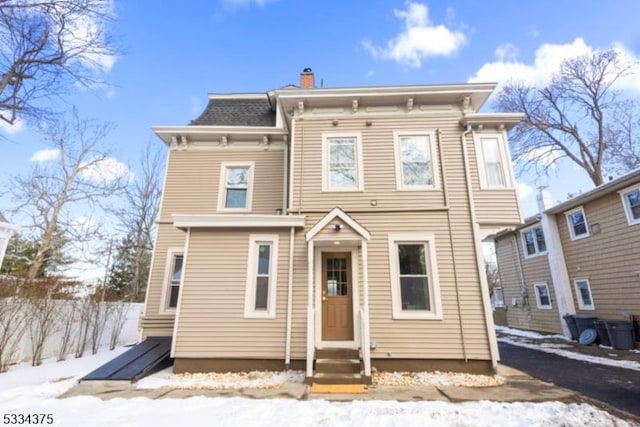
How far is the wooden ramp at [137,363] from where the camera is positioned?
17.5 feet

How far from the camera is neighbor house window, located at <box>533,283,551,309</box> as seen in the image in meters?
11.9

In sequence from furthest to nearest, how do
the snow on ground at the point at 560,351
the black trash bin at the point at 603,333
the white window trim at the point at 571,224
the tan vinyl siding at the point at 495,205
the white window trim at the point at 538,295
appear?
1. the white window trim at the point at 538,295
2. the white window trim at the point at 571,224
3. the black trash bin at the point at 603,333
4. the snow on ground at the point at 560,351
5. the tan vinyl siding at the point at 495,205

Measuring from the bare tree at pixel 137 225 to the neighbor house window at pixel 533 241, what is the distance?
64.0 feet

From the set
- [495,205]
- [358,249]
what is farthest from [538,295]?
[358,249]

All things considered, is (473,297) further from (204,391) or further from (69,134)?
(69,134)

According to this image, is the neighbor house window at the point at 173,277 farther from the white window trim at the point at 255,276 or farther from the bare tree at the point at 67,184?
the bare tree at the point at 67,184

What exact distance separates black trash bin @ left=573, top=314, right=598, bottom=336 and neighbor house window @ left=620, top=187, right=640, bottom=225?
3.39 meters

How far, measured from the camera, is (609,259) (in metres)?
9.28

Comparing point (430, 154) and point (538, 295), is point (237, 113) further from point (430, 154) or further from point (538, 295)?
point (538, 295)

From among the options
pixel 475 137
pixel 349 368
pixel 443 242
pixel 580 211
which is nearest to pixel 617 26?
pixel 580 211

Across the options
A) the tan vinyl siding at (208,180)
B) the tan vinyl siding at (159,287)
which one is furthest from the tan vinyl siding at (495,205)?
the tan vinyl siding at (159,287)

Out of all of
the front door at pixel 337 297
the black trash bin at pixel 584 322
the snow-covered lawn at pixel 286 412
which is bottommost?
the snow-covered lawn at pixel 286 412

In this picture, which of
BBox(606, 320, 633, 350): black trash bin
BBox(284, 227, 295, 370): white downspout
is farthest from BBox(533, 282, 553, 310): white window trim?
BBox(284, 227, 295, 370): white downspout

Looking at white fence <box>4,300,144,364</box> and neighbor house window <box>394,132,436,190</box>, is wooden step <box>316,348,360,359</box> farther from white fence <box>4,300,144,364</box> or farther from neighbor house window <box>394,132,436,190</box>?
white fence <box>4,300,144,364</box>
